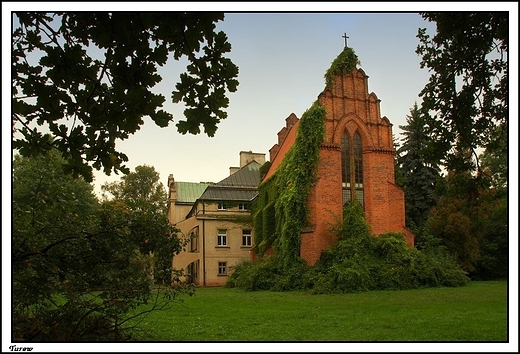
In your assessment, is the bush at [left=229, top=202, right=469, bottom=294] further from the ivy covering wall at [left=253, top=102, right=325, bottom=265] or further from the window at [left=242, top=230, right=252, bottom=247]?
the window at [left=242, top=230, right=252, bottom=247]

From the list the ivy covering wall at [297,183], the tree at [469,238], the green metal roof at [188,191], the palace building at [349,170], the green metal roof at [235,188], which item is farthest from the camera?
the green metal roof at [188,191]

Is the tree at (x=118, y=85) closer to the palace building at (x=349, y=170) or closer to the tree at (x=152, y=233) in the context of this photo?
the tree at (x=152, y=233)

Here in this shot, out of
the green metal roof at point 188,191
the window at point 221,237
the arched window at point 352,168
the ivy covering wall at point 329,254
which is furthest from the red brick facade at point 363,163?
the green metal roof at point 188,191

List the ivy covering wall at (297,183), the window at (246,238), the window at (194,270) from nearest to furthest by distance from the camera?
the ivy covering wall at (297,183)
the window at (194,270)
the window at (246,238)

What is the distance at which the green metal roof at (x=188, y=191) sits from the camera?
4812cm

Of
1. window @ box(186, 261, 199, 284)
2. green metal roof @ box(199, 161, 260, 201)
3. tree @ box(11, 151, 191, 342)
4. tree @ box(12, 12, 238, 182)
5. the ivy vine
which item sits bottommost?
window @ box(186, 261, 199, 284)

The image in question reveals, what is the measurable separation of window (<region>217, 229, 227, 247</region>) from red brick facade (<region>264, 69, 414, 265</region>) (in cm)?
1051

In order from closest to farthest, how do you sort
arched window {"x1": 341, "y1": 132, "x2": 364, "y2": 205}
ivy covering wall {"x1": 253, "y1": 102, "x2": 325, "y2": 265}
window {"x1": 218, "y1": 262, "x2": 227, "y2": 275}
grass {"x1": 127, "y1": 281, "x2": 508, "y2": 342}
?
grass {"x1": 127, "y1": 281, "x2": 508, "y2": 342}
ivy covering wall {"x1": 253, "y1": 102, "x2": 325, "y2": 265}
arched window {"x1": 341, "y1": 132, "x2": 364, "y2": 205}
window {"x1": 218, "y1": 262, "x2": 227, "y2": 275}

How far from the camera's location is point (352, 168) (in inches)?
1155

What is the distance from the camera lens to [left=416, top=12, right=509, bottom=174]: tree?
336 inches

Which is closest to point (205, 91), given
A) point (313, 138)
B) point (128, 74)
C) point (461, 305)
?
point (128, 74)

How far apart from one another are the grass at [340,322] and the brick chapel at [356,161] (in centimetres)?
1063

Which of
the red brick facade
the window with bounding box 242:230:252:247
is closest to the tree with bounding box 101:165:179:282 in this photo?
the red brick facade

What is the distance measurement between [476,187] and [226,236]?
28206 millimetres
